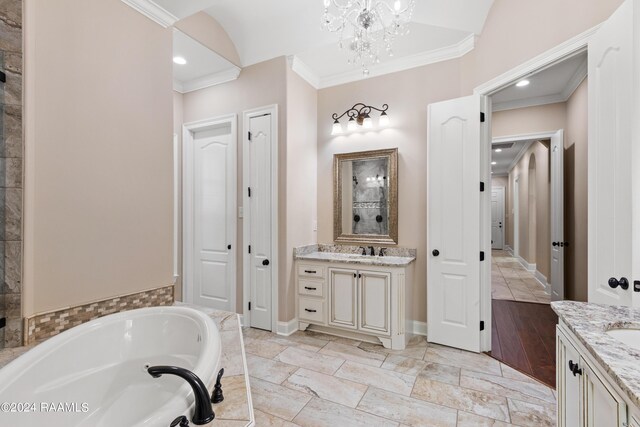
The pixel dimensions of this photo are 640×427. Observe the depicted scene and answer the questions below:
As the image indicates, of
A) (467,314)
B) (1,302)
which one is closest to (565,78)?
(467,314)

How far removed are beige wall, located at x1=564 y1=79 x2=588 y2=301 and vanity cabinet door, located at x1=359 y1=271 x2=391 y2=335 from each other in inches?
89.6

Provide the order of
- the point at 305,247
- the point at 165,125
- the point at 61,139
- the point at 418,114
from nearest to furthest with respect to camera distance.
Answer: the point at 61,139 → the point at 165,125 → the point at 418,114 → the point at 305,247

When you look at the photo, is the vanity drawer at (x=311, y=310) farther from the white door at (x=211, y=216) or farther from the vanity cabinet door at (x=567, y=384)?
the vanity cabinet door at (x=567, y=384)

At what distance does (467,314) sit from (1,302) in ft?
10.4

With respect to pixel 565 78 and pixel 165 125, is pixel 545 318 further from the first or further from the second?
pixel 165 125

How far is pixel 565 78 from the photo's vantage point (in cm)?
348

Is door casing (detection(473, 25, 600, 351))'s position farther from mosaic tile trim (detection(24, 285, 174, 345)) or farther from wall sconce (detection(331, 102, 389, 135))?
mosaic tile trim (detection(24, 285, 174, 345))

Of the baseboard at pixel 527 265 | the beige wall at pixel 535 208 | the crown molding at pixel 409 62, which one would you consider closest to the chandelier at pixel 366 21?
the crown molding at pixel 409 62

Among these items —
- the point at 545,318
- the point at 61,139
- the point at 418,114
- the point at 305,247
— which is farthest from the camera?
the point at 545,318

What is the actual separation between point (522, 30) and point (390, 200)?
1.73 metres

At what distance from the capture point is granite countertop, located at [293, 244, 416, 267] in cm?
289

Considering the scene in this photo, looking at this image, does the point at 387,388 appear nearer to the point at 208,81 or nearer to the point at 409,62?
the point at 409,62

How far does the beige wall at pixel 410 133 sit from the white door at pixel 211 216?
54.6 inches

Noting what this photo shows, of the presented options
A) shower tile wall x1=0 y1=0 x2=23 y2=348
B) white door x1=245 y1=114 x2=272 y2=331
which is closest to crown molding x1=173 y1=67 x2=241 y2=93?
white door x1=245 y1=114 x2=272 y2=331
